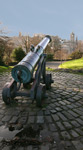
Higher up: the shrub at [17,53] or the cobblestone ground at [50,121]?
the shrub at [17,53]

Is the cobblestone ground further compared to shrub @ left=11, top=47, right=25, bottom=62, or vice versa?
shrub @ left=11, top=47, right=25, bottom=62

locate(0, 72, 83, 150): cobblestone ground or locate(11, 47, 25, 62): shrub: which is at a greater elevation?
locate(11, 47, 25, 62): shrub

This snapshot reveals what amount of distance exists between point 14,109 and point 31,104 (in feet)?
2.01

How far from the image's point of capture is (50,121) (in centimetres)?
291

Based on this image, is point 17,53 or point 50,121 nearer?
point 50,121

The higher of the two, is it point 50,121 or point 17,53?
point 17,53

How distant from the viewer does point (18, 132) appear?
2.50 m

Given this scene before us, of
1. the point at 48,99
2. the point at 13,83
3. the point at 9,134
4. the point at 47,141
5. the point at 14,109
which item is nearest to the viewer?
the point at 47,141

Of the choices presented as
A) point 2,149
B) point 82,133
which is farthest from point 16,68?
point 82,133

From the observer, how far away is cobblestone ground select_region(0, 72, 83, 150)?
2182mm

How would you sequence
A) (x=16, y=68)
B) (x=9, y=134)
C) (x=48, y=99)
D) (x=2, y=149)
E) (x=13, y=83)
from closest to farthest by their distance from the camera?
(x=2, y=149) < (x=9, y=134) < (x=16, y=68) < (x=13, y=83) < (x=48, y=99)

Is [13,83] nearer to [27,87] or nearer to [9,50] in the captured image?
[27,87]

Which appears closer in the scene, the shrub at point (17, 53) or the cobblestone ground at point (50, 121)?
the cobblestone ground at point (50, 121)

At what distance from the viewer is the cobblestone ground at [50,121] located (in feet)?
7.16
